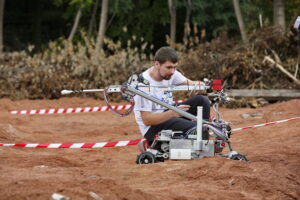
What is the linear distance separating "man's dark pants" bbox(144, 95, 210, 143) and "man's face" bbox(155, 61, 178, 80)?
0.49 meters

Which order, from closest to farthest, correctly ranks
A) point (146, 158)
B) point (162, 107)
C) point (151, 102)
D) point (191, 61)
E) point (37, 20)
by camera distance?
1. point (146, 158)
2. point (151, 102)
3. point (162, 107)
4. point (191, 61)
5. point (37, 20)

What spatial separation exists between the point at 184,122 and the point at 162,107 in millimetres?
393

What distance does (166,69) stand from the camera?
870cm

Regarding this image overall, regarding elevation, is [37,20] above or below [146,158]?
above

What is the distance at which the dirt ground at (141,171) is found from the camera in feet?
20.6

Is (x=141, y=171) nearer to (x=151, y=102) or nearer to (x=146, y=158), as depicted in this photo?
(x=146, y=158)

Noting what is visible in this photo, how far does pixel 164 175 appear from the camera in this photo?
25.1 ft

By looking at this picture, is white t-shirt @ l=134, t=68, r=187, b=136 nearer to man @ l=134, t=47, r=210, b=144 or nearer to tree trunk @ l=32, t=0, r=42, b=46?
man @ l=134, t=47, r=210, b=144

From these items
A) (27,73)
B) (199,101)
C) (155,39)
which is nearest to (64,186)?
(199,101)

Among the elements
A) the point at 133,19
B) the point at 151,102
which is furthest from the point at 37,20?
the point at 151,102

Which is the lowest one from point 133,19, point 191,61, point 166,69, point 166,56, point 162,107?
point 162,107

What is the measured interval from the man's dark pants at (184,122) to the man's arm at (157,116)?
0.51 feet

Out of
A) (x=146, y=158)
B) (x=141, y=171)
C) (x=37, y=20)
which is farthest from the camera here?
(x=37, y=20)

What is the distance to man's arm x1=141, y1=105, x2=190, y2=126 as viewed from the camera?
857 cm
